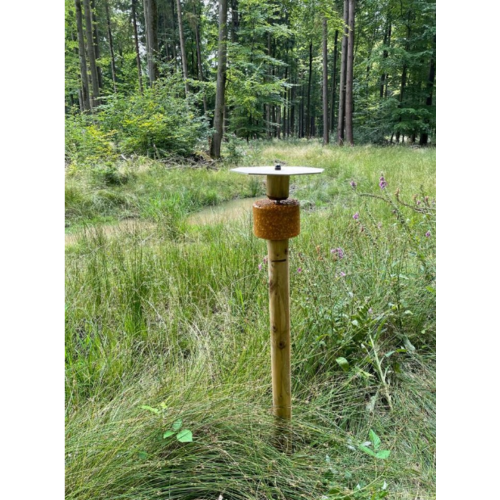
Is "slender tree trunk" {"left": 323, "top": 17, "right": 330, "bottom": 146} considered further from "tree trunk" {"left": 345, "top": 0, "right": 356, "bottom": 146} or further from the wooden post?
the wooden post

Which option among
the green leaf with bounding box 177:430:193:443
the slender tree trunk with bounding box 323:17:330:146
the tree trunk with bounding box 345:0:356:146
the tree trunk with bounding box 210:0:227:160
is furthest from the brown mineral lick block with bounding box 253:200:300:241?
the slender tree trunk with bounding box 323:17:330:146

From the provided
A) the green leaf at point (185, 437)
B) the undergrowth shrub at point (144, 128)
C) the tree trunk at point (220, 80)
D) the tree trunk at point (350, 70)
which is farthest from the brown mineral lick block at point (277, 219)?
the tree trunk at point (350, 70)

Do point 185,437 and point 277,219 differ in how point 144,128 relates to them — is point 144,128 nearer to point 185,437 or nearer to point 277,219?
point 277,219

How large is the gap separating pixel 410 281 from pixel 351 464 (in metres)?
1.44

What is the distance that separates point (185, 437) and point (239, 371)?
24.0 inches

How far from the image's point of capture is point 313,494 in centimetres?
124

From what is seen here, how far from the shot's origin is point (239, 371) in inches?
69.3

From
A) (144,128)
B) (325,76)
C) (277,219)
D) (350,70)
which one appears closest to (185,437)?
(277,219)

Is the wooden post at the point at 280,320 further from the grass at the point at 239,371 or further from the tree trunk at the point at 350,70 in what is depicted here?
the tree trunk at the point at 350,70

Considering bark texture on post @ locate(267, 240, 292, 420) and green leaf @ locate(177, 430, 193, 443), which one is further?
bark texture on post @ locate(267, 240, 292, 420)

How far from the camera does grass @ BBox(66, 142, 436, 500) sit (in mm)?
1242

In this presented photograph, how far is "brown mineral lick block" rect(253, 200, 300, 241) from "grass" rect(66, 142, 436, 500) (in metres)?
0.77
